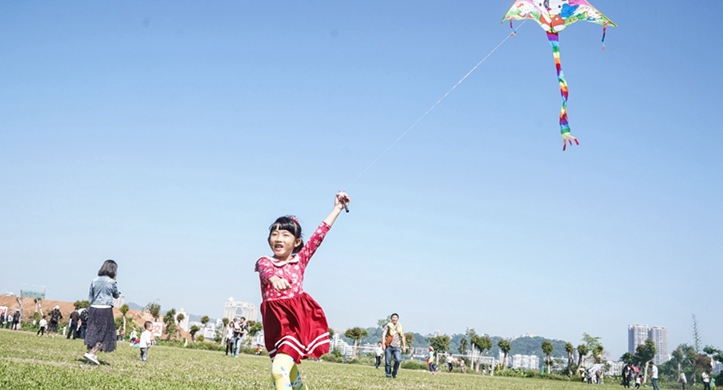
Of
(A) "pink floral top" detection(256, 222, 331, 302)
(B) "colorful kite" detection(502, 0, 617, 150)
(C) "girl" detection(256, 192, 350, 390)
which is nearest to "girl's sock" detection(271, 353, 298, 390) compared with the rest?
(C) "girl" detection(256, 192, 350, 390)

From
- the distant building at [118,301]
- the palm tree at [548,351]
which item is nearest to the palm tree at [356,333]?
the palm tree at [548,351]

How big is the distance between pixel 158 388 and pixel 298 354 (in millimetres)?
3029

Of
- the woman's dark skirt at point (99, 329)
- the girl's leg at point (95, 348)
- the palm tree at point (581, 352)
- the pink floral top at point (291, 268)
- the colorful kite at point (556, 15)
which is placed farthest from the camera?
the palm tree at point (581, 352)

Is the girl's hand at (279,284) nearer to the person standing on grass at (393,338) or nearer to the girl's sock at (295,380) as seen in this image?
the girl's sock at (295,380)

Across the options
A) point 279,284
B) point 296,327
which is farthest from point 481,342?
point 279,284

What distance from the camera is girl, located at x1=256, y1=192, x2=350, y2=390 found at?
→ 17.2ft

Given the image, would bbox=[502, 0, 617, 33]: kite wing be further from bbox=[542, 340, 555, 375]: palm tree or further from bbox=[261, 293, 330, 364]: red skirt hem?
bbox=[542, 340, 555, 375]: palm tree

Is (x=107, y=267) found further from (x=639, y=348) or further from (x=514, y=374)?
(x=639, y=348)

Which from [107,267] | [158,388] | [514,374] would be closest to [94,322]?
[107,267]

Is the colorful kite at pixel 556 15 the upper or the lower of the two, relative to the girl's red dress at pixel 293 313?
upper

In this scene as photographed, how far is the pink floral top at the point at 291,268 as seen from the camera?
17.9 ft

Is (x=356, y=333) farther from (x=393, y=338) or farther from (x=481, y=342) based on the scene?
(x=393, y=338)

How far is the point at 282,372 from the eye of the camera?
5.04 meters

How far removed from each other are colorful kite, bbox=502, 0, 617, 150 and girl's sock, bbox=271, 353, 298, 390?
6.54m
